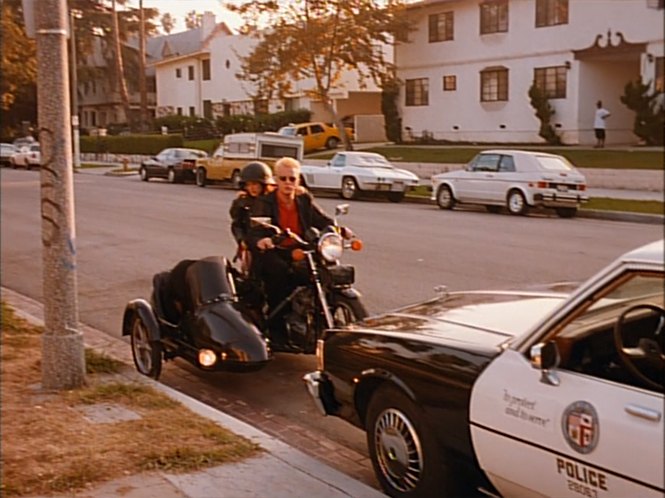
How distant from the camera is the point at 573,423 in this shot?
3041mm

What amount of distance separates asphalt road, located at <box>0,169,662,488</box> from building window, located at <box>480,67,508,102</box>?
0.79m

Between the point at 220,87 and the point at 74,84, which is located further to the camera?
the point at 74,84

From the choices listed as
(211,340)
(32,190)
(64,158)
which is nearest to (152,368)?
(211,340)

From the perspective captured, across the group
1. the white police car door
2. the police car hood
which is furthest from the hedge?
the white police car door

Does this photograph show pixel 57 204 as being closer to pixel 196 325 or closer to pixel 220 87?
pixel 196 325

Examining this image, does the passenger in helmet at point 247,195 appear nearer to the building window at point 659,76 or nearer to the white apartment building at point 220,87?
the white apartment building at point 220,87

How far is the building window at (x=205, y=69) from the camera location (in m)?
6.27

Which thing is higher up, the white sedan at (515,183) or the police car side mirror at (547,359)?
the white sedan at (515,183)

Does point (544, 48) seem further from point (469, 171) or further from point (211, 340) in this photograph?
point (211, 340)

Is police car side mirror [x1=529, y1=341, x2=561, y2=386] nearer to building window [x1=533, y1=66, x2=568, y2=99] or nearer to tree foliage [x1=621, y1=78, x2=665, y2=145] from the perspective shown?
tree foliage [x1=621, y1=78, x2=665, y2=145]

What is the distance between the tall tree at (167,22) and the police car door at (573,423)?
11.4 ft

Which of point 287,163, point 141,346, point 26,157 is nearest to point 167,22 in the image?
point 287,163

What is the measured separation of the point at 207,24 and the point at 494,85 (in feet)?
7.01

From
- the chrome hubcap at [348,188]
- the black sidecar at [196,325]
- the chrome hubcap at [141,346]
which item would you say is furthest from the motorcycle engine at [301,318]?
the chrome hubcap at [141,346]
